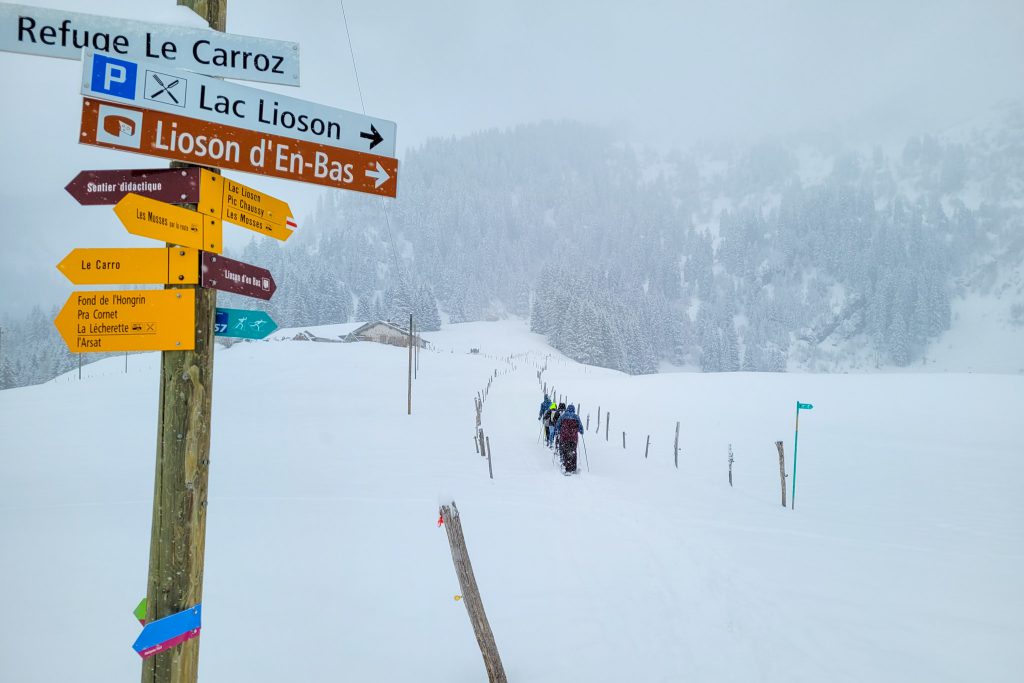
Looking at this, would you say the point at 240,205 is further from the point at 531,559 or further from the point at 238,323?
the point at 531,559

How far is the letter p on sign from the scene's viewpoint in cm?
259

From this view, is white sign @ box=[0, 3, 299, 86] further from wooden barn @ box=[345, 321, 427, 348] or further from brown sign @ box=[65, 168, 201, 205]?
wooden barn @ box=[345, 321, 427, 348]

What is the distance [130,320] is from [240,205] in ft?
3.14

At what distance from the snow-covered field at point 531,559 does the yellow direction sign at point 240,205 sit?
268cm

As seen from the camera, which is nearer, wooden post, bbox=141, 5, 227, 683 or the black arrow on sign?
wooden post, bbox=141, 5, 227, 683

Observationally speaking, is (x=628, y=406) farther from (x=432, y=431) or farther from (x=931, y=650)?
(x=931, y=650)

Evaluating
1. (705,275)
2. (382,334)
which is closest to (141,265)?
(382,334)

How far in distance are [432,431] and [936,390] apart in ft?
115

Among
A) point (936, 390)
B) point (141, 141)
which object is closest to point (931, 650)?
point (141, 141)

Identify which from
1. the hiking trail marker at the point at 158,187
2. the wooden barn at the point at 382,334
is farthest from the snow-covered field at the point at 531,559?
the wooden barn at the point at 382,334

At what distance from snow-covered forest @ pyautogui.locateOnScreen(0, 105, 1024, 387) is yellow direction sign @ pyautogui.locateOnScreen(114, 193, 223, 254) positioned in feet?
262

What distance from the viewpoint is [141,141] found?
2.77 metres

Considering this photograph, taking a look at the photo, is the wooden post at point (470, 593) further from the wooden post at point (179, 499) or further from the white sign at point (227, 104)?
the white sign at point (227, 104)

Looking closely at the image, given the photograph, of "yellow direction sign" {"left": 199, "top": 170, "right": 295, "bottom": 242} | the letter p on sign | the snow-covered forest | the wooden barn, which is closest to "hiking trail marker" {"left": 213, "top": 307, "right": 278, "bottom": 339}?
"yellow direction sign" {"left": 199, "top": 170, "right": 295, "bottom": 242}
